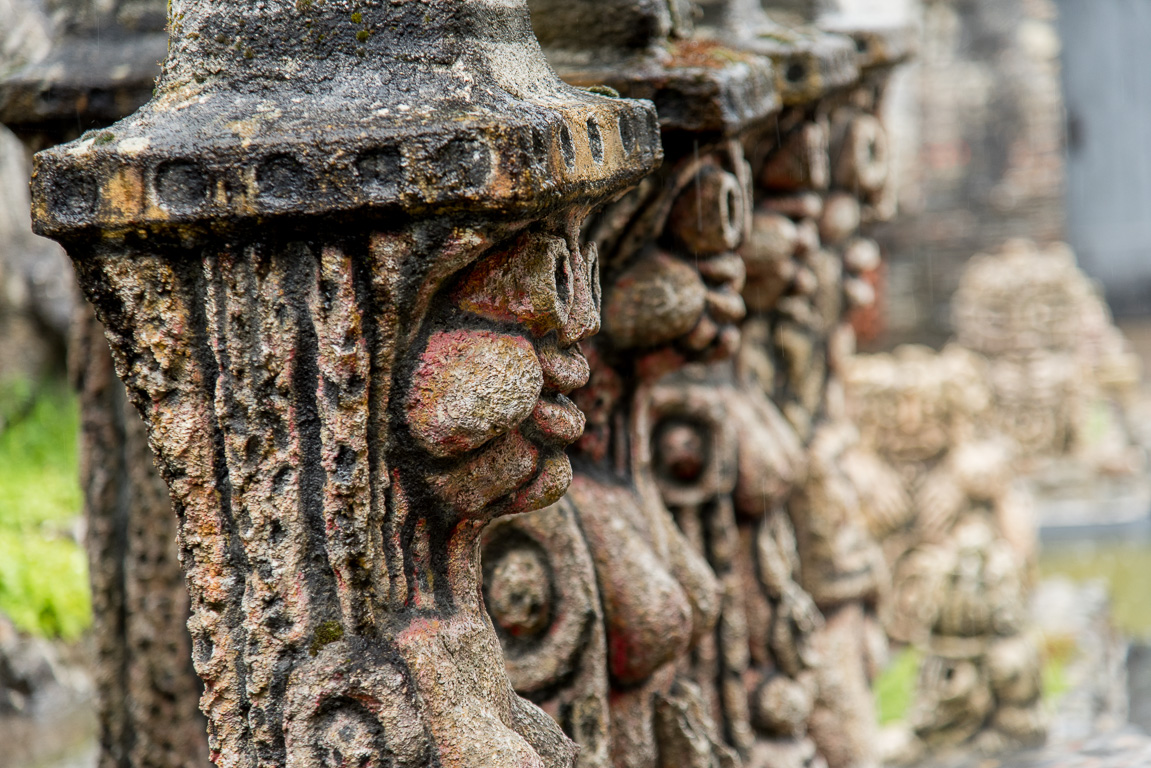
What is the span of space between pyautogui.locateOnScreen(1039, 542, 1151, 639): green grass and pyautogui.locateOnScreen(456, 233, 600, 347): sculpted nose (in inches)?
247

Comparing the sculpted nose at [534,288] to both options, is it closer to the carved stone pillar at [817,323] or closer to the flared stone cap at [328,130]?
the flared stone cap at [328,130]

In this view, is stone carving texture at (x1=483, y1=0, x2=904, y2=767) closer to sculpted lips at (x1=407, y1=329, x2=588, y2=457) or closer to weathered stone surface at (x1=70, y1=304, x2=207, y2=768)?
sculpted lips at (x1=407, y1=329, x2=588, y2=457)

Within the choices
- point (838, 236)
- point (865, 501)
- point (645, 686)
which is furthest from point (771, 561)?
point (865, 501)

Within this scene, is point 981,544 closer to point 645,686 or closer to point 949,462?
point 949,462

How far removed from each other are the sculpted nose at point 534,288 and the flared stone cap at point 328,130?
70 mm

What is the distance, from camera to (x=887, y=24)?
304 centimetres

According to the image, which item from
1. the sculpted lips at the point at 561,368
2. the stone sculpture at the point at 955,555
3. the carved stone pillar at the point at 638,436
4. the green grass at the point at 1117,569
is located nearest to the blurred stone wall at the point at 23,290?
the stone sculpture at the point at 955,555

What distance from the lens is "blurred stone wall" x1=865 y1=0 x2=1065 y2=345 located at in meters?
11.9

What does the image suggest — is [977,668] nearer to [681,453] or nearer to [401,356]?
[681,453]

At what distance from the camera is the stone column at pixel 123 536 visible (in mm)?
2094

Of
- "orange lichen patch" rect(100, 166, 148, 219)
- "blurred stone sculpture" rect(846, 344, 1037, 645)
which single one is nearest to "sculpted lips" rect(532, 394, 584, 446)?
"orange lichen patch" rect(100, 166, 148, 219)

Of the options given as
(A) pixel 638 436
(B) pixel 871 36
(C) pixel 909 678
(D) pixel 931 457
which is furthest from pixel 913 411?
(A) pixel 638 436

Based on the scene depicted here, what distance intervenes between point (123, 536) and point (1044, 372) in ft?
26.4

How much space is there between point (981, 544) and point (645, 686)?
2.57 meters
